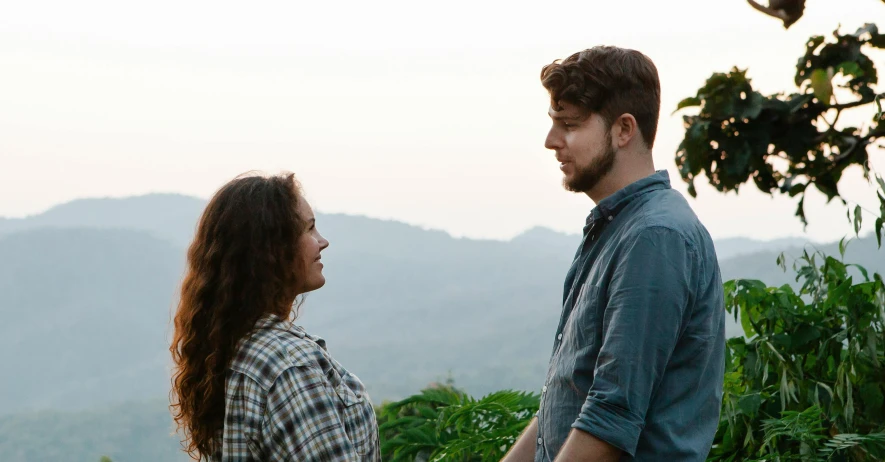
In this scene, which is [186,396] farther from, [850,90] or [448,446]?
[850,90]

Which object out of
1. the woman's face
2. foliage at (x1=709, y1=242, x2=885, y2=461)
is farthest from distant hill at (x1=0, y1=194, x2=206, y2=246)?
the woman's face

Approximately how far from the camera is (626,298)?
155 cm

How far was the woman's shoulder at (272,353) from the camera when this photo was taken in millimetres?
1747

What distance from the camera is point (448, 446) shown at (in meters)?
2.77

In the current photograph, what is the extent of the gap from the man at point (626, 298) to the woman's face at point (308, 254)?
0.52m

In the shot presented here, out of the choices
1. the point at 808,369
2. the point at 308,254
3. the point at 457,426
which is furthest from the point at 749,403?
the point at 308,254

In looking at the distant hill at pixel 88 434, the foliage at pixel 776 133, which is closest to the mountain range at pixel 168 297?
the distant hill at pixel 88 434

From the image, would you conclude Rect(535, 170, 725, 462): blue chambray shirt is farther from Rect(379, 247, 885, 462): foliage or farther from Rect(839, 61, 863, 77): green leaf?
Rect(379, 247, 885, 462): foliage

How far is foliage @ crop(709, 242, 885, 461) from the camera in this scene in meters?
2.41

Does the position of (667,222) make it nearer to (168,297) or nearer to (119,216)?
(168,297)

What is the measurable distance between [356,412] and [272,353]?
8.4 inches

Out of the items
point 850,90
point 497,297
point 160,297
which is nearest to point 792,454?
point 850,90

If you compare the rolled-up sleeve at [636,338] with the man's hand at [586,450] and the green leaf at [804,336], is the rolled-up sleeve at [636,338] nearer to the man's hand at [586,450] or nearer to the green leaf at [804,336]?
the man's hand at [586,450]

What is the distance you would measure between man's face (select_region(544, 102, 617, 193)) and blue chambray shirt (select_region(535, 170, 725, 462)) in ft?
0.20
